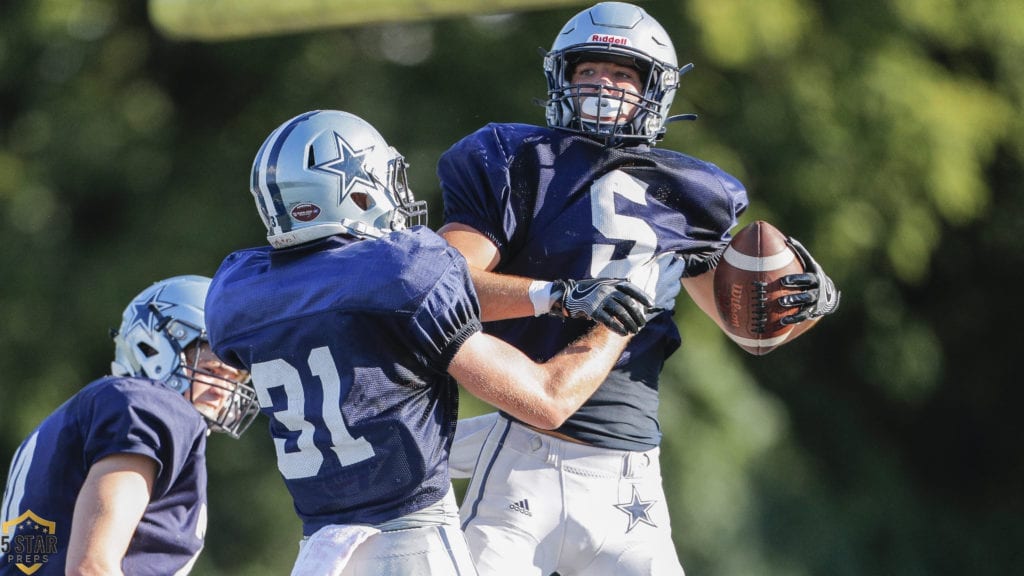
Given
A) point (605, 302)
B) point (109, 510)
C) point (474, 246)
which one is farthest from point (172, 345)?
point (605, 302)

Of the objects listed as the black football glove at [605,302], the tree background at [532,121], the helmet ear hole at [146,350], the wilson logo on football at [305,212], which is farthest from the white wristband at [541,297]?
the tree background at [532,121]

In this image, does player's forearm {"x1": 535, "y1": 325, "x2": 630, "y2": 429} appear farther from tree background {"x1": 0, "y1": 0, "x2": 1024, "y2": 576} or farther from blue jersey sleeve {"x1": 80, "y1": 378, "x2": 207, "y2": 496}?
tree background {"x1": 0, "y1": 0, "x2": 1024, "y2": 576}

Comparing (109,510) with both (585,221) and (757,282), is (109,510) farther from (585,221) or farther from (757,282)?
(757,282)

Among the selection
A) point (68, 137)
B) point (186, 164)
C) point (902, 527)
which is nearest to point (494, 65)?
point (186, 164)

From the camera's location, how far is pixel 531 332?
3.45 meters

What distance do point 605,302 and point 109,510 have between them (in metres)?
1.24

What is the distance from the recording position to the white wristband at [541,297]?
9.99 ft

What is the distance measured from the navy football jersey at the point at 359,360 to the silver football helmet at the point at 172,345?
0.81m

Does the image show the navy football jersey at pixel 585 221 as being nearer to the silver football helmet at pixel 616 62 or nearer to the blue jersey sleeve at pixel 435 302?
the silver football helmet at pixel 616 62

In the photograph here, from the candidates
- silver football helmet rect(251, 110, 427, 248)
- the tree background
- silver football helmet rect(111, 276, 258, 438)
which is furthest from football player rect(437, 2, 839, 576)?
the tree background

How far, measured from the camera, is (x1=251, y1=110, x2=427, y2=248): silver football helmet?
2.90m

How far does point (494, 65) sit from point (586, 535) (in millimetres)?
4611

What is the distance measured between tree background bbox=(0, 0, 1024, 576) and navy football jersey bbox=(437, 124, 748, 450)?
3.76 meters

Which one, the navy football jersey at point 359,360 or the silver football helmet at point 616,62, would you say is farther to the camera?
the silver football helmet at point 616,62
